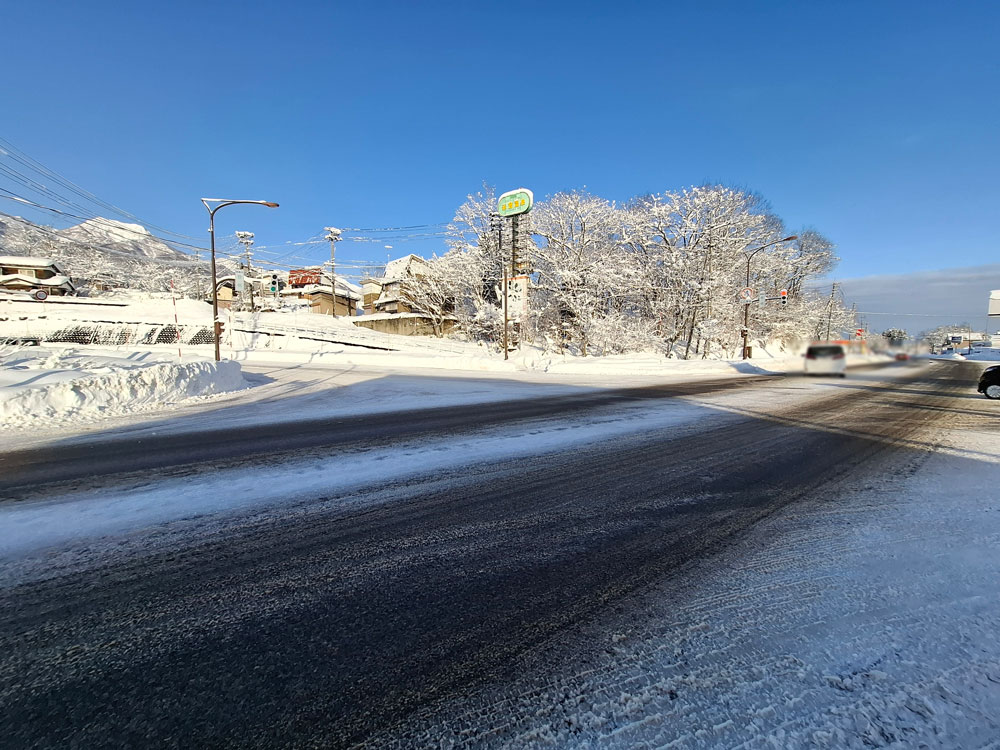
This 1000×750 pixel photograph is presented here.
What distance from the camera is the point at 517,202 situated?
27.1 m

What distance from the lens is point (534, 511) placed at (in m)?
3.60

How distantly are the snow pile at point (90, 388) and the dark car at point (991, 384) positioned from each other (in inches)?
804

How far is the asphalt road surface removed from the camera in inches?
62.4

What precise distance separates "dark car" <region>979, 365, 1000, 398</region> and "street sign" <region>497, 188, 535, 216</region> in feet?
71.3

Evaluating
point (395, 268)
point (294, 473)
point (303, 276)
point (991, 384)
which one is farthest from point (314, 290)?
point (991, 384)

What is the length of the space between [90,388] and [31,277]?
71.3 metres

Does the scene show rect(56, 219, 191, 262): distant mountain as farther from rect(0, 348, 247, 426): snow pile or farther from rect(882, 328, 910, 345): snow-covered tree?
rect(882, 328, 910, 345): snow-covered tree

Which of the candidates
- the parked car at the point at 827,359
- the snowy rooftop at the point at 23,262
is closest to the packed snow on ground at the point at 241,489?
the parked car at the point at 827,359

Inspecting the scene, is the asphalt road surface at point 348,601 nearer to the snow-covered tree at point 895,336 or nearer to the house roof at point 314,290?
the snow-covered tree at point 895,336

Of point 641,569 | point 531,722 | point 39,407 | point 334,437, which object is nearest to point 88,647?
point 531,722

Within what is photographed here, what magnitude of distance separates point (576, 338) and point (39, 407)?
28.4 metres

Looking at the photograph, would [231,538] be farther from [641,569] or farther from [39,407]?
[39,407]

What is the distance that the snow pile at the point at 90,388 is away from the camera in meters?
7.83

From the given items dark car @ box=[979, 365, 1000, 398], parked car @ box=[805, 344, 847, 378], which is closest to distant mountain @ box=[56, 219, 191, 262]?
parked car @ box=[805, 344, 847, 378]
